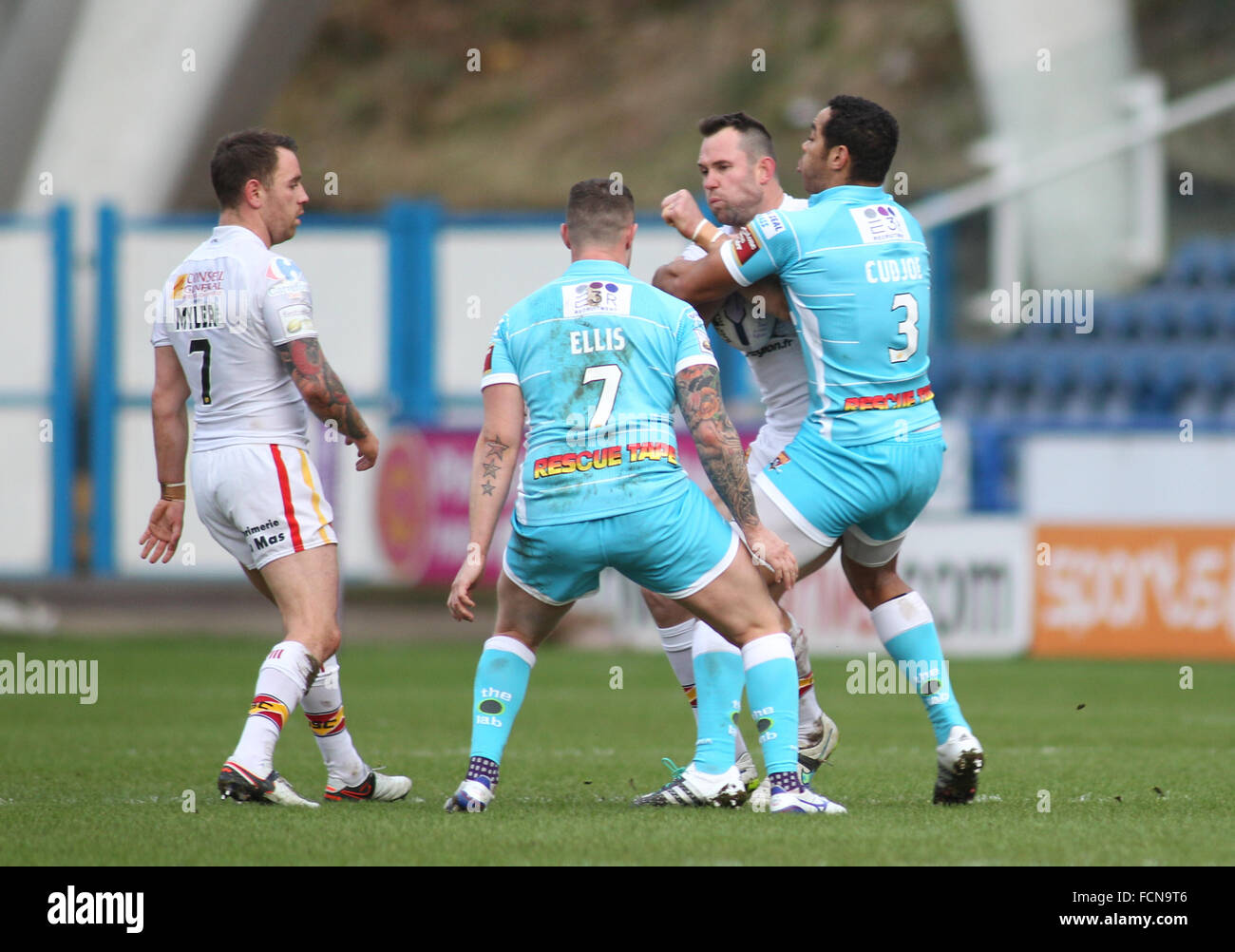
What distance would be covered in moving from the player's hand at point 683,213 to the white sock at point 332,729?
6.14 feet

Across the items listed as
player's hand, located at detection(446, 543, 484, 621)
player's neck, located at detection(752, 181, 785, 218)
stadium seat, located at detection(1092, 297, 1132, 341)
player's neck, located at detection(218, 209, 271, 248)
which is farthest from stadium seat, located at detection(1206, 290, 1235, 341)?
player's hand, located at detection(446, 543, 484, 621)

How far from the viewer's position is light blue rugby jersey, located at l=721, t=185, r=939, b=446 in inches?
240

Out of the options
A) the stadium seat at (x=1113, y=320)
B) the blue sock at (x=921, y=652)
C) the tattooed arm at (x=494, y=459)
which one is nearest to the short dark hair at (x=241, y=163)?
the tattooed arm at (x=494, y=459)

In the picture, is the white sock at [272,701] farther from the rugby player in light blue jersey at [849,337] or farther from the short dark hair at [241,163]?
the short dark hair at [241,163]

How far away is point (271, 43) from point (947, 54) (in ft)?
47.8

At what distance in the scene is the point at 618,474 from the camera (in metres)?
5.83

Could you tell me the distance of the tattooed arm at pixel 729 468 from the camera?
580cm

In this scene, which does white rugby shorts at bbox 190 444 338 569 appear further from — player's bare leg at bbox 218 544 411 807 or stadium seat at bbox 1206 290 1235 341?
stadium seat at bbox 1206 290 1235 341

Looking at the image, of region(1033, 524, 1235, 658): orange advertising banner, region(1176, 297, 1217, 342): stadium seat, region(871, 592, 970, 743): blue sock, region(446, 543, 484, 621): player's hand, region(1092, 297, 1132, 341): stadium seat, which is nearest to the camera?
region(446, 543, 484, 621): player's hand

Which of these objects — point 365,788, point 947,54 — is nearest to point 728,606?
point 365,788

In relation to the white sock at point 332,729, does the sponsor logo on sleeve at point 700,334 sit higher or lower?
higher

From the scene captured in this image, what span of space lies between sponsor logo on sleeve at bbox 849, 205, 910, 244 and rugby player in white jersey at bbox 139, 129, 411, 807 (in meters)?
1.78

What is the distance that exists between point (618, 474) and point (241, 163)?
5.65ft
